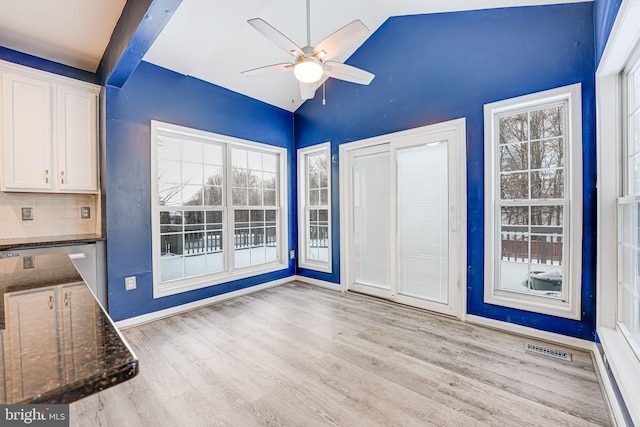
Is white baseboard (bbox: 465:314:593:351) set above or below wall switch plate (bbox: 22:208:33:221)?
below

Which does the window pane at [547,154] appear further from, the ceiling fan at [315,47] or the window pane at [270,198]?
the window pane at [270,198]

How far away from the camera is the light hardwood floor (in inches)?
67.2

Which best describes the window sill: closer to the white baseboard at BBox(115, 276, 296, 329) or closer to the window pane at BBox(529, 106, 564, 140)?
the white baseboard at BBox(115, 276, 296, 329)

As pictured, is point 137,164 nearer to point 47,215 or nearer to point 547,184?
point 47,215

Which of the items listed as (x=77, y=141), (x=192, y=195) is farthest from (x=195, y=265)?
(x=77, y=141)

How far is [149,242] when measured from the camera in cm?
317

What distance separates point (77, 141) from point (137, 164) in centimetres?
53

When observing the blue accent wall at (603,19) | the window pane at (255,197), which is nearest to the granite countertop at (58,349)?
the blue accent wall at (603,19)

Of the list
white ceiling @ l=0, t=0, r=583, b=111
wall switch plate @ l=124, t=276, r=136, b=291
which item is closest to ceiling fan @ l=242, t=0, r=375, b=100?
white ceiling @ l=0, t=0, r=583, b=111

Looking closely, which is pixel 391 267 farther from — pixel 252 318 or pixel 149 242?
pixel 149 242

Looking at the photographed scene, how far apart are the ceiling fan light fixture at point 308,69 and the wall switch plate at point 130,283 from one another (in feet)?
8.80

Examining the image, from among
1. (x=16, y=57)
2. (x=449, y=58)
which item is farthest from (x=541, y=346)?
(x=16, y=57)

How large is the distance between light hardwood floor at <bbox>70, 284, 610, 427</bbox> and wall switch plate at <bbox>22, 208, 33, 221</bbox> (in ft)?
4.77

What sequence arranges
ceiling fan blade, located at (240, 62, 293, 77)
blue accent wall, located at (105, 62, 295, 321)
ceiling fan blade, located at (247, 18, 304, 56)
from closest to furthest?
1. ceiling fan blade, located at (247, 18, 304, 56)
2. ceiling fan blade, located at (240, 62, 293, 77)
3. blue accent wall, located at (105, 62, 295, 321)
